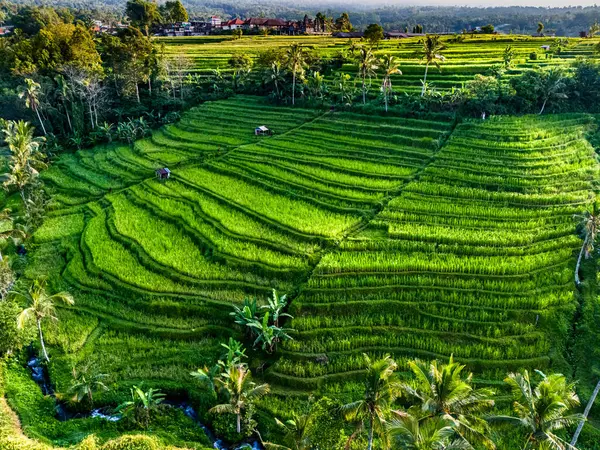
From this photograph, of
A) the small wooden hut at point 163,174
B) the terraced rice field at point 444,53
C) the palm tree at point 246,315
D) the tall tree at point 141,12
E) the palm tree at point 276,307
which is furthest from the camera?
the tall tree at point 141,12

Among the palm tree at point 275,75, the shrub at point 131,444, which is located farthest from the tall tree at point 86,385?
the palm tree at point 275,75

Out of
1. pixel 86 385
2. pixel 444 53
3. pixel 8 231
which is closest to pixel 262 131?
pixel 8 231

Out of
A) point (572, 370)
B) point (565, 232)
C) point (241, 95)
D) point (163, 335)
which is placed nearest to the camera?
point (572, 370)

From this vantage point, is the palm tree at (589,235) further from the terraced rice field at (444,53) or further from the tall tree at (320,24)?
the tall tree at (320,24)

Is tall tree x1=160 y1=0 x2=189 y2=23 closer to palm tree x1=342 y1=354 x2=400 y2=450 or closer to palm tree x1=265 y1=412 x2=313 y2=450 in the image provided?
palm tree x1=265 y1=412 x2=313 y2=450

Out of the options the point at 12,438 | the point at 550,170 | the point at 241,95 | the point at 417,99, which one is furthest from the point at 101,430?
the point at 241,95

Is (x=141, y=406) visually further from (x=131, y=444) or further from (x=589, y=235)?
(x=589, y=235)

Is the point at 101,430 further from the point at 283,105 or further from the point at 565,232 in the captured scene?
the point at 283,105
